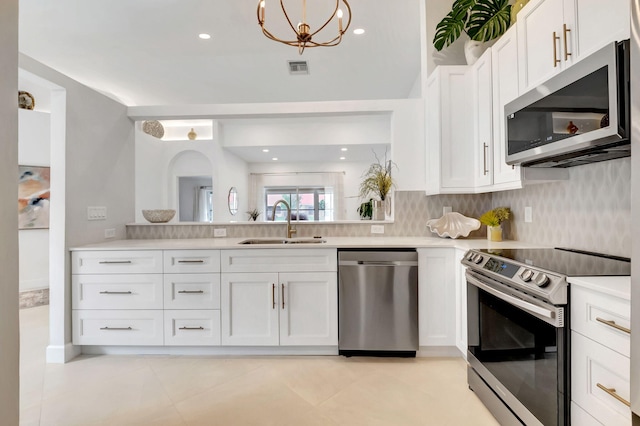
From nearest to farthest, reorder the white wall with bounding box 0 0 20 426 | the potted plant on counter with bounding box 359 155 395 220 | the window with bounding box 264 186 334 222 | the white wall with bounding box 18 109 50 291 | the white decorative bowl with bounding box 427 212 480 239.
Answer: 1. the white wall with bounding box 0 0 20 426
2. the white decorative bowl with bounding box 427 212 480 239
3. the potted plant on counter with bounding box 359 155 395 220
4. the white wall with bounding box 18 109 50 291
5. the window with bounding box 264 186 334 222

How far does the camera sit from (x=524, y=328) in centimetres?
150

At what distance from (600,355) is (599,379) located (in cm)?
9

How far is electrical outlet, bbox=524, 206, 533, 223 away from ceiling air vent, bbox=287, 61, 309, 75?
2.90 metres

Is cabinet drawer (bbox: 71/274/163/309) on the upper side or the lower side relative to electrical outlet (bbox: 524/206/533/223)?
lower

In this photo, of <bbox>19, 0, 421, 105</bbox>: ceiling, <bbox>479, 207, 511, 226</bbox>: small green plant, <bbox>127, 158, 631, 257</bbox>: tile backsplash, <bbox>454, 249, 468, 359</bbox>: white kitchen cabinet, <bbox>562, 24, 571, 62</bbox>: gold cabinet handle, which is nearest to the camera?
<bbox>562, 24, 571, 62</bbox>: gold cabinet handle

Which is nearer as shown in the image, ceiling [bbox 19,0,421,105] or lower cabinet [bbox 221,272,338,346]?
lower cabinet [bbox 221,272,338,346]

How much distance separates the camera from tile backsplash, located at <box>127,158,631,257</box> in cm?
173

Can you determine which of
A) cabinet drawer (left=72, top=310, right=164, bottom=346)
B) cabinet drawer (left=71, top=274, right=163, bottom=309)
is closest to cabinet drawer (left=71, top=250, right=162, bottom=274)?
cabinet drawer (left=71, top=274, right=163, bottom=309)

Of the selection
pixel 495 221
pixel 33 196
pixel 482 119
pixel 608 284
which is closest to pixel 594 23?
pixel 482 119

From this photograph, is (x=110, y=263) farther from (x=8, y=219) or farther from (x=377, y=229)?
(x=377, y=229)

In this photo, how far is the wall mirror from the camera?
22.9 ft

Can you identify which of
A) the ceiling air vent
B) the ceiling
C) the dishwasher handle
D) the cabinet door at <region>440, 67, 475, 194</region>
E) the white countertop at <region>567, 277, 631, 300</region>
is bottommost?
the dishwasher handle

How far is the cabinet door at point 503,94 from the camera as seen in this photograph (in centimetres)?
208

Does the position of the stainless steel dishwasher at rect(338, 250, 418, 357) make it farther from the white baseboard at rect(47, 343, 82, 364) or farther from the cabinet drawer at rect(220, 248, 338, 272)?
the white baseboard at rect(47, 343, 82, 364)
